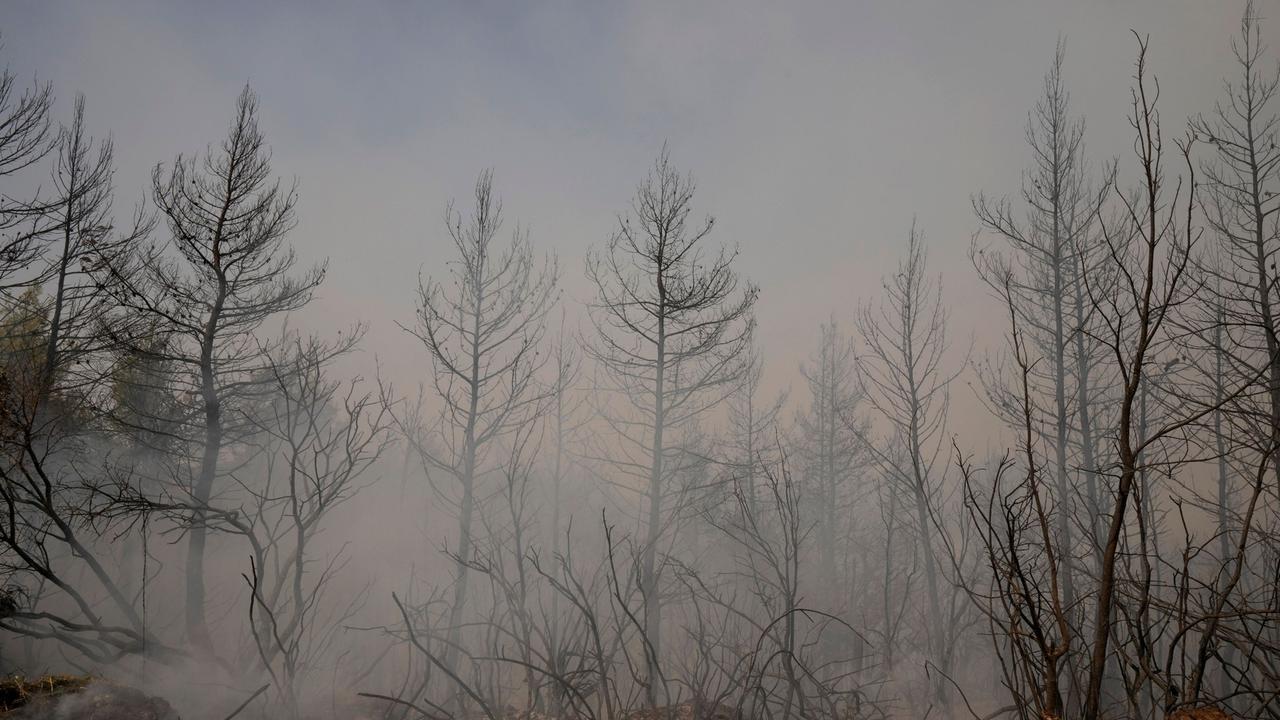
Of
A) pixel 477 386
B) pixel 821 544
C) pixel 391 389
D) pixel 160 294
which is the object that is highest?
pixel 160 294

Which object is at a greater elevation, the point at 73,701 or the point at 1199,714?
the point at 1199,714

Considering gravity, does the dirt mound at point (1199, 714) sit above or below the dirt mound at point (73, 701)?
above

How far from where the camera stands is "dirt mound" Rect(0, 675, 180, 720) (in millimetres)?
3732

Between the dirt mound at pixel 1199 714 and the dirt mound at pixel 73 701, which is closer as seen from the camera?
the dirt mound at pixel 1199 714

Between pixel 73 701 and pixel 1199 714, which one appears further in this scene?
pixel 73 701

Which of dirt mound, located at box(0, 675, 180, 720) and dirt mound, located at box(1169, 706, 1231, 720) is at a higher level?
dirt mound, located at box(1169, 706, 1231, 720)

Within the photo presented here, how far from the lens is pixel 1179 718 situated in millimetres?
1379

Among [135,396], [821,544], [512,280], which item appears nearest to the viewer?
[512,280]

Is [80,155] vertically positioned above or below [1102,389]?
above

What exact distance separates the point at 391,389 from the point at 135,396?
40.1 feet

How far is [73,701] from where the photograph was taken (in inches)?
152

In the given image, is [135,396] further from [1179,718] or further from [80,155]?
[1179,718]

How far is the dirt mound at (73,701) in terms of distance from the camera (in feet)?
12.2

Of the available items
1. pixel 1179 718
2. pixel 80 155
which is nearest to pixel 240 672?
pixel 1179 718
